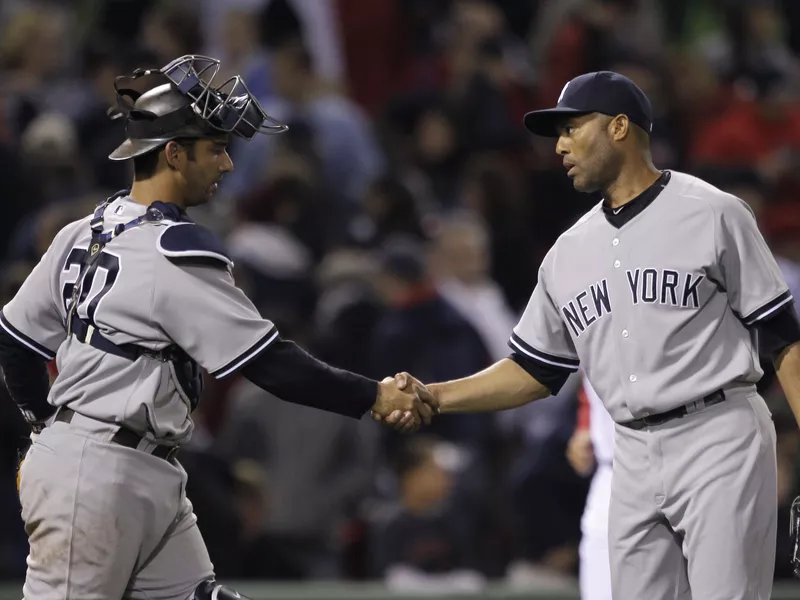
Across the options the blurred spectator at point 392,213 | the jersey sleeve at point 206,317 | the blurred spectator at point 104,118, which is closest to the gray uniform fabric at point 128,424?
the jersey sleeve at point 206,317

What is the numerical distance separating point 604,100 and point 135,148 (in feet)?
4.66

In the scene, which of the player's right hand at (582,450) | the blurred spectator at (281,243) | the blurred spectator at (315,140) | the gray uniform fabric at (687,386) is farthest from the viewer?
the blurred spectator at (315,140)

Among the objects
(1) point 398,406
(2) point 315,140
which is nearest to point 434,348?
(2) point 315,140

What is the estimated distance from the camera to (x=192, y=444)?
7922 mm

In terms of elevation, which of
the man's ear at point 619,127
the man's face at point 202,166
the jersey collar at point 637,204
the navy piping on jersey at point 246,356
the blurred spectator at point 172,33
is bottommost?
the navy piping on jersey at point 246,356

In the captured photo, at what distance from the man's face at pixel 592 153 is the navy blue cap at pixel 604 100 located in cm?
4


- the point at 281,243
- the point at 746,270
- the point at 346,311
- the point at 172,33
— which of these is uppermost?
the point at 172,33

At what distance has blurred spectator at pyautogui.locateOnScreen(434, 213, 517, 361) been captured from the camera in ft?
28.1

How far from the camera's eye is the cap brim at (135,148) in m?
4.62

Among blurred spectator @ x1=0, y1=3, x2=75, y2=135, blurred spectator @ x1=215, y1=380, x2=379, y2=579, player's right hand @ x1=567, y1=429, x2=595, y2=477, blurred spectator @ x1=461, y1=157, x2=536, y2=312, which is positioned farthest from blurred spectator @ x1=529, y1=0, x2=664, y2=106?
player's right hand @ x1=567, y1=429, x2=595, y2=477

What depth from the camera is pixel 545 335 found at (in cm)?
510

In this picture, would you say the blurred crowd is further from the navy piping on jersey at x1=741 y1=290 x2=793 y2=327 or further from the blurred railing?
the navy piping on jersey at x1=741 y1=290 x2=793 y2=327

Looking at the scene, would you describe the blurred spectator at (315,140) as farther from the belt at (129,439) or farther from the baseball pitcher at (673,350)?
the belt at (129,439)

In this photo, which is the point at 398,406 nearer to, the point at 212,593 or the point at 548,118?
the point at 212,593
